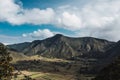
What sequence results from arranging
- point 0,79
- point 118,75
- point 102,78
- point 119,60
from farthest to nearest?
point 119,60 < point 102,78 < point 118,75 < point 0,79

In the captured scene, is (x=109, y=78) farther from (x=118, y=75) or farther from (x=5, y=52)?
(x=5, y=52)

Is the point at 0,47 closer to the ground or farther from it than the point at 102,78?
farther from it

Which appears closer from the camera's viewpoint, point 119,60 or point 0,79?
point 0,79

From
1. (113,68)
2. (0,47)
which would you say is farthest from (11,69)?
(113,68)

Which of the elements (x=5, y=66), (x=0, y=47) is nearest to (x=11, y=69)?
(x=5, y=66)

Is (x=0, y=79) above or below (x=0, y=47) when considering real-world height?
below

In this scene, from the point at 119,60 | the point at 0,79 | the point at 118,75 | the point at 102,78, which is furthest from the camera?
the point at 119,60

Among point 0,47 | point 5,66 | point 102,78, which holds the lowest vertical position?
point 102,78

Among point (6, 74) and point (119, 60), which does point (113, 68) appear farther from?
point (6, 74)

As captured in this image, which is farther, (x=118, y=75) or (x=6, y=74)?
(x=118, y=75)
